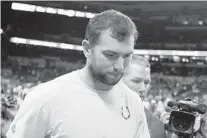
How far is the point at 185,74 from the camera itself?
13.7 metres

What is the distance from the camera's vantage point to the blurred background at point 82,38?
424 inches

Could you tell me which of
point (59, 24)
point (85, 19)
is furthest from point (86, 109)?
point (59, 24)

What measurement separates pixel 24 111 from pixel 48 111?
0.23ft

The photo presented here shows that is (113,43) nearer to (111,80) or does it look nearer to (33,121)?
(111,80)

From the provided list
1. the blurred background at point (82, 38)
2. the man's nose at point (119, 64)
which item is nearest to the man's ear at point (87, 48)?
the man's nose at point (119, 64)

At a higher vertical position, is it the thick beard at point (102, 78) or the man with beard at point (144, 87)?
the thick beard at point (102, 78)

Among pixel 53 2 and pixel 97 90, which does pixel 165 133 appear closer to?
pixel 97 90

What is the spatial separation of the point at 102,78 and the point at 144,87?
0.75m

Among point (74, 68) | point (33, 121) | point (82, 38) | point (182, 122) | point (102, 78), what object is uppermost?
point (102, 78)

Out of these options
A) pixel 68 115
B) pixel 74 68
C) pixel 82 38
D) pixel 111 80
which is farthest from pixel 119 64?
pixel 74 68

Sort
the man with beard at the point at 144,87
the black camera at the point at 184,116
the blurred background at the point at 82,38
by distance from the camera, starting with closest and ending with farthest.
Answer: the black camera at the point at 184,116, the man with beard at the point at 144,87, the blurred background at the point at 82,38

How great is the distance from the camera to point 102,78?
1163 mm

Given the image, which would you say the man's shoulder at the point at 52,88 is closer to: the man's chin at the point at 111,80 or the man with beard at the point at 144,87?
the man's chin at the point at 111,80

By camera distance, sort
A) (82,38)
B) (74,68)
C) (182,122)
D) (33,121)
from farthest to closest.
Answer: (74,68)
(82,38)
(182,122)
(33,121)
